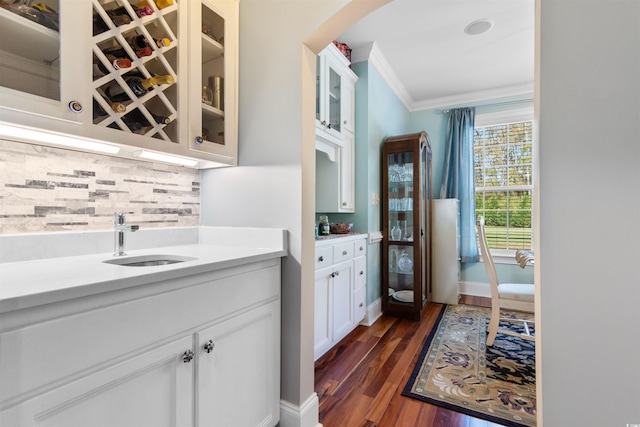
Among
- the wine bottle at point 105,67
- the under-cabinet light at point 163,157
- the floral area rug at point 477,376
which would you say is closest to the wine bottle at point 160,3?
the wine bottle at point 105,67

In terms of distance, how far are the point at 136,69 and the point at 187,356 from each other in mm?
1124

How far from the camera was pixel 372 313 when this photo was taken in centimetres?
312

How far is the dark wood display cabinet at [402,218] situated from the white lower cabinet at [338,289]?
0.59m

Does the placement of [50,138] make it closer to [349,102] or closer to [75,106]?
[75,106]

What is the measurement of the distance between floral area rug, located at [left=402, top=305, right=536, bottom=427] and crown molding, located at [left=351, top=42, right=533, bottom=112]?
9.13 feet

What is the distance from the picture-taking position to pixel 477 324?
3.04 metres

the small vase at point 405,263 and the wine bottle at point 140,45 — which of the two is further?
the small vase at point 405,263

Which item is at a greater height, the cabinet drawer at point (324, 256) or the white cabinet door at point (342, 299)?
the cabinet drawer at point (324, 256)

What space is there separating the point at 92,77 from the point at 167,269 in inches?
29.8

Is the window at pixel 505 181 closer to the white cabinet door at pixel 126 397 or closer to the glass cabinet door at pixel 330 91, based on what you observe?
the glass cabinet door at pixel 330 91

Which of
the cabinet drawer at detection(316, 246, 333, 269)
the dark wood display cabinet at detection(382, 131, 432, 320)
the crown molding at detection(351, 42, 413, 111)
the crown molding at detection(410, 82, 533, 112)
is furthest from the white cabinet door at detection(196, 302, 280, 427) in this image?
the crown molding at detection(410, 82, 533, 112)

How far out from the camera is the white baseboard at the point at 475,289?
161 inches

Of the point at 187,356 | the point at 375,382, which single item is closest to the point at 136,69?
the point at 187,356

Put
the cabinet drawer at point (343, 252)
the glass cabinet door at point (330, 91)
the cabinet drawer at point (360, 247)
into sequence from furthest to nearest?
the cabinet drawer at point (360, 247)
the glass cabinet door at point (330, 91)
the cabinet drawer at point (343, 252)
